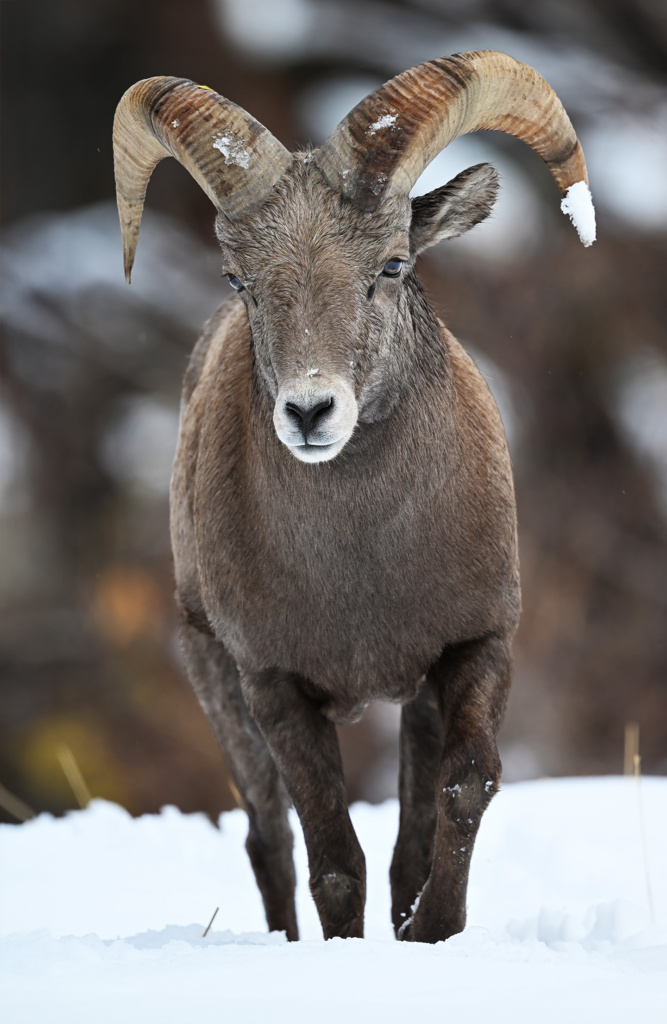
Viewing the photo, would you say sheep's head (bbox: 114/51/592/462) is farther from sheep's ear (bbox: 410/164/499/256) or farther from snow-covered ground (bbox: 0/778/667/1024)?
snow-covered ground (bbox: 0/778/667/1024)

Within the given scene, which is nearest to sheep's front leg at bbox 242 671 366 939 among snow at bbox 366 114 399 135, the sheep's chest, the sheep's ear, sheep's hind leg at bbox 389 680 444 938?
the sheep's chest

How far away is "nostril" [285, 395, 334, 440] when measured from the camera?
3586mm

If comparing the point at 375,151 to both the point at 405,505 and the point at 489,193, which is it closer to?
the point at 489,193

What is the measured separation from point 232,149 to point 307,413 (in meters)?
1.12

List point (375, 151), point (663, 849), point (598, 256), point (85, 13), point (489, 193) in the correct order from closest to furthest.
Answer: point (375, 151) → point (489, 193) → point (663, 849) → point (85, 13) → point (598, 256)

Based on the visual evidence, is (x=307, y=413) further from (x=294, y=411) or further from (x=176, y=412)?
(x=176, y=412)

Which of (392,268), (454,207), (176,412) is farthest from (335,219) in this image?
(176,412)

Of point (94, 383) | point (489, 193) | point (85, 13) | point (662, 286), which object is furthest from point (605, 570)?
point (489, 193)

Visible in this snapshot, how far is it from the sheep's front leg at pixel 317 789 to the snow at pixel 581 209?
6.50 feet

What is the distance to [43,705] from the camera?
1498 centimetres

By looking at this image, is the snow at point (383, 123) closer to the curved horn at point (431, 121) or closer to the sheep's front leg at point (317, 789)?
the curved horn at point (431, 121)

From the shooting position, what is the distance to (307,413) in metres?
3.59

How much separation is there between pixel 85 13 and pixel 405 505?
11320mm

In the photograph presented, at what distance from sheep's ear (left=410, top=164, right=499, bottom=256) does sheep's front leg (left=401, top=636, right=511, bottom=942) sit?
160cm
